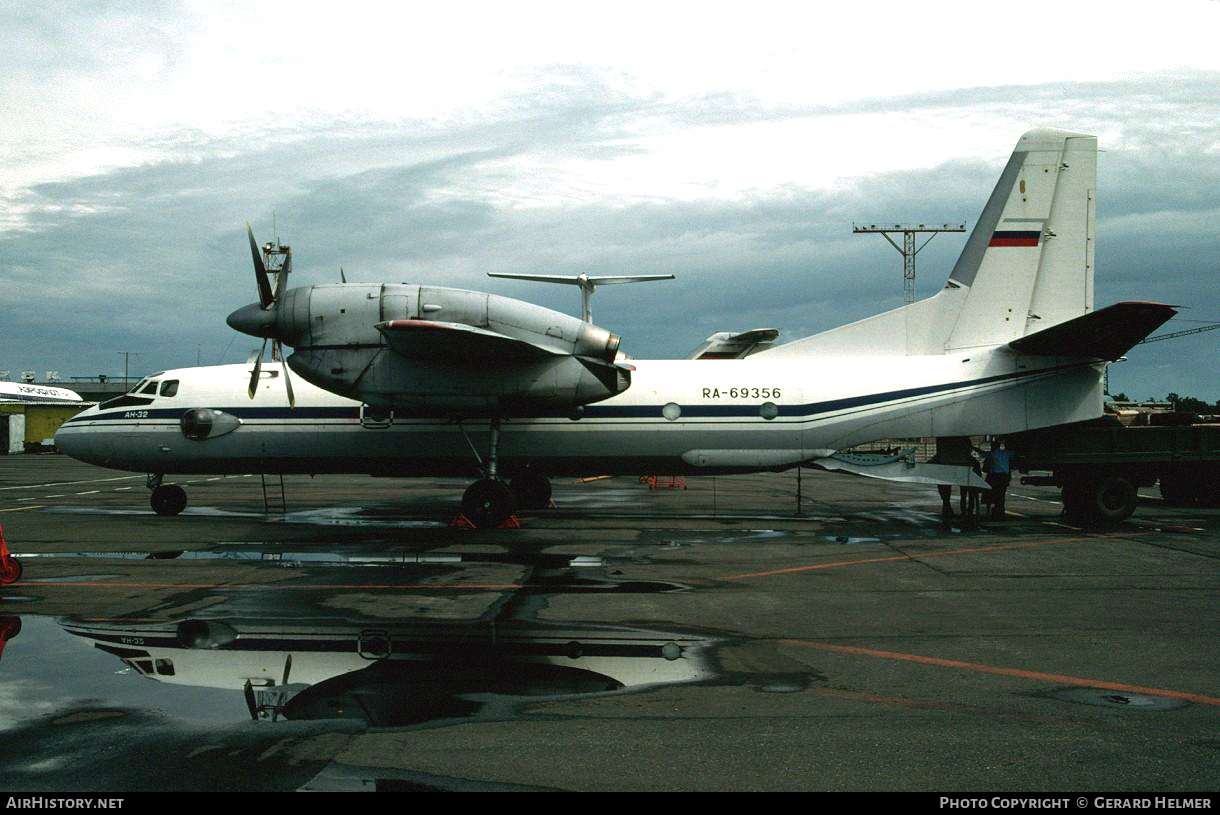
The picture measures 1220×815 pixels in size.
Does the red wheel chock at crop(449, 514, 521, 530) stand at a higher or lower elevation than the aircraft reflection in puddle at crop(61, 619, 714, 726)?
higher

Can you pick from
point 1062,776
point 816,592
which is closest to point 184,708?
point 1062,776

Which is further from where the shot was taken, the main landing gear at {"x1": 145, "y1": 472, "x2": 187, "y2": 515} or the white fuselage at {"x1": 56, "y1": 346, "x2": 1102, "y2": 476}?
the main landing gear at {"x1": 145, "y1": 472, "x2": 187, "y2": 515}

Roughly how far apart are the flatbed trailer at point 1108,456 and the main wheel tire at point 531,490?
11.0 m

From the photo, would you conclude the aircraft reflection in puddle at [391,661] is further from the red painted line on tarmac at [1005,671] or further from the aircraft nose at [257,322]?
the aircraft nose at [257,322]

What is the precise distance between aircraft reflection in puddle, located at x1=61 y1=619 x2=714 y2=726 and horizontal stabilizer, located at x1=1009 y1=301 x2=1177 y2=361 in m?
12.3

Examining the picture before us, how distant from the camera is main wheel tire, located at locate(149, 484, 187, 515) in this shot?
2238cm

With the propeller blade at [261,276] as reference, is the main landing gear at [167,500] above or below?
below

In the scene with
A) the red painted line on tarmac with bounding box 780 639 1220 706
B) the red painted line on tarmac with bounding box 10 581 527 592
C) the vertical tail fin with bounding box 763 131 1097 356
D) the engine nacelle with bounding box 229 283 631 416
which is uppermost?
the vertical tail fin with bounding box 763 131 1097 356

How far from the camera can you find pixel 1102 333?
18.4 m

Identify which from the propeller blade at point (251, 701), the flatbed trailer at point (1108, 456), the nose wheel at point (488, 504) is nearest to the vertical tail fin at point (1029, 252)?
the flatbed trailer at point (1108, 456)

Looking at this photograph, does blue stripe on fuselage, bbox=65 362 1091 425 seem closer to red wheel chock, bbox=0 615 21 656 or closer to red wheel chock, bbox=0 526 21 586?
red wheel chock, bbox=0 526 21 586

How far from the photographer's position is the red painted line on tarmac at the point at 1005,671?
287 inches

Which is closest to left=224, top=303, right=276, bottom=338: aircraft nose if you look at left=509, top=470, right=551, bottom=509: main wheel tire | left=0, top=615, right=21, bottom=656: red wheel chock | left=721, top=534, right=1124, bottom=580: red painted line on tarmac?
left=509, top=470, right=551, bottom=509: main wheel tire
